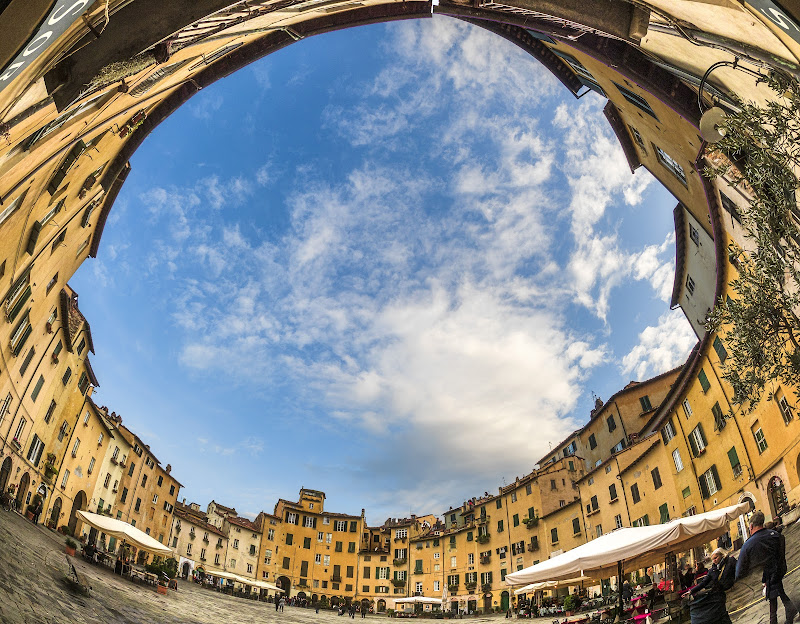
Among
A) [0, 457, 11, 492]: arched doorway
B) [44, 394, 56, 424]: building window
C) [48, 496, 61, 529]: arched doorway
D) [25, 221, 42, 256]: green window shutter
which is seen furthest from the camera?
[48, 496, 61, 529]: arched doorway

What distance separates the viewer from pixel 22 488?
962 inches

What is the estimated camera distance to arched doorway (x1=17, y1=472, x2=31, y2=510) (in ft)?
77.8

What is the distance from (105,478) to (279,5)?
40.6 meters

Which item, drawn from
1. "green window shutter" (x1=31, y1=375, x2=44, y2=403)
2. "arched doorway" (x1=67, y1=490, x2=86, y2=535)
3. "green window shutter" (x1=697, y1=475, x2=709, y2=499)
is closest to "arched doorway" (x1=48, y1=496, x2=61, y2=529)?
"arched doorway" (x1=67, y1=490, x2=86, y2=535)

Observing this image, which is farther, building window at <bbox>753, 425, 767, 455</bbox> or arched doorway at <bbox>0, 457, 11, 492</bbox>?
arched doorway at <bbox>0, 457, 11, 492</bbox>

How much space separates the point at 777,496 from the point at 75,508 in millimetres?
41147

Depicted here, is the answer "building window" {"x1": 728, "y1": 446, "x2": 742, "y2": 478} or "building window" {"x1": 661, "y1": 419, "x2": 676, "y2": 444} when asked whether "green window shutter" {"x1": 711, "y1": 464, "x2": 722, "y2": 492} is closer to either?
"building window" {"x1": 728, "y1": 446, "x2": 742, "y2": 478}

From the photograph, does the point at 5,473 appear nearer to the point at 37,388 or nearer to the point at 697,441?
the point at 37,388

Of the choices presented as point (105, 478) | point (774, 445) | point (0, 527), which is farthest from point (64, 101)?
point (105, 478)

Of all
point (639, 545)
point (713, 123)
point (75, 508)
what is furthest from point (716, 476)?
point (75, 508)

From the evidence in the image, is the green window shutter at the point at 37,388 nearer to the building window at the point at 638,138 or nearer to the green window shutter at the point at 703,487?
the building window at the point at 638,138

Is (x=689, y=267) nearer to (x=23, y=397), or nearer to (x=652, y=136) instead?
(x=652, y=136)

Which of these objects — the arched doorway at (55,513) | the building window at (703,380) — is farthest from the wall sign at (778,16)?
the arched doorway at (55,513)

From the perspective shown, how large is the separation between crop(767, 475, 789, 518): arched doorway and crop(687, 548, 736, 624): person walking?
44.3 feet
